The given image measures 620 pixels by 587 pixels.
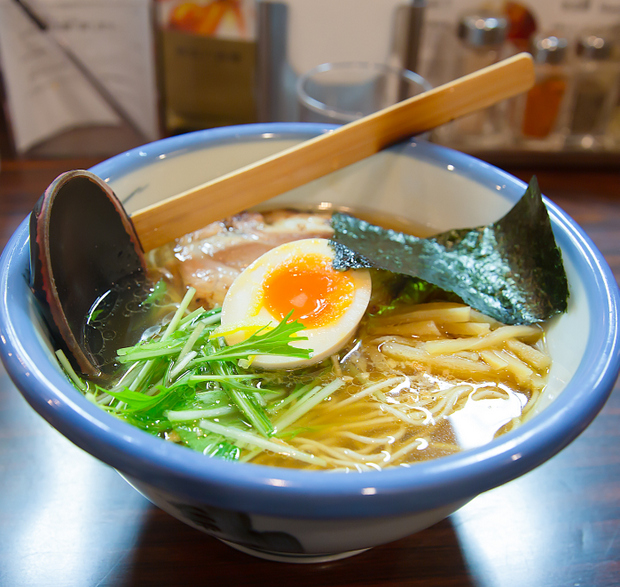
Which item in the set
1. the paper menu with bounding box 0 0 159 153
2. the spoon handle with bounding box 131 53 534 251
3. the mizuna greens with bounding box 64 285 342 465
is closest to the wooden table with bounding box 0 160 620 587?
the mizuna greens with bounding box 64 285 342 465

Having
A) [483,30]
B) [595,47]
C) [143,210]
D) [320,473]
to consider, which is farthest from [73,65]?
[320,473]

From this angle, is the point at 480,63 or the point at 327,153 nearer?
the point at 327,153

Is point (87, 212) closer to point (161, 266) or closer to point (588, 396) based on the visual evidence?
point (161, 266)

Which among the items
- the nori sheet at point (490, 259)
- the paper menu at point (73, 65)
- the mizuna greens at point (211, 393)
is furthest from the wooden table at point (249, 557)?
the paper menu at point (73, 65)

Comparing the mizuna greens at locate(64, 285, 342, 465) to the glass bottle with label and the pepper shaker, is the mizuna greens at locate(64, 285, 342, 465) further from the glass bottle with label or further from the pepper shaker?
the pepper shaker

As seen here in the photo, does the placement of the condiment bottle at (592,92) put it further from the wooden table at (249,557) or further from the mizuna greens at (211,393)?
the mizuna greens at (211,393)

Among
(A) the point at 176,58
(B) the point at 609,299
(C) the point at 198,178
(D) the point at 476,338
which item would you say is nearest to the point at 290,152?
(C) the point at 198,178

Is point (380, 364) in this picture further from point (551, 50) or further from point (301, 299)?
point (551, 50)
